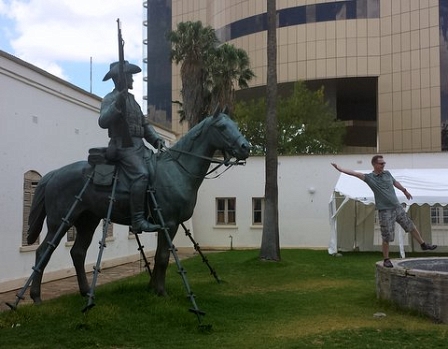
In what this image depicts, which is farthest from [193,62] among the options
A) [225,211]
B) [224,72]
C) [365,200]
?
[365,200]

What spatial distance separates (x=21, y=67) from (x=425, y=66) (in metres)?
32.0

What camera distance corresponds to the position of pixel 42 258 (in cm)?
784

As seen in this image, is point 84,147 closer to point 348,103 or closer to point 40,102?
point 40,102

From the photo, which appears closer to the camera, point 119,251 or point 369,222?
point 119,251

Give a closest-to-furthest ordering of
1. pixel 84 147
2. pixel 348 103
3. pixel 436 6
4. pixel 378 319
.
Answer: pixel 378 319 → pixel 84 147 → pixel 436 6 → pixel 348 103

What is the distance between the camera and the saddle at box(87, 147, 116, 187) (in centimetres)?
782

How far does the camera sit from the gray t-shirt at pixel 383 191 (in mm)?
8539

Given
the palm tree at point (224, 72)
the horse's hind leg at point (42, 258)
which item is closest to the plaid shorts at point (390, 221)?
Answer: the horse's hind leg at point (42, 258)

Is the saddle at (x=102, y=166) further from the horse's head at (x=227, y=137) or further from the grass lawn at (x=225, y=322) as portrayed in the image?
the grass lawn at (x=225, y=322)

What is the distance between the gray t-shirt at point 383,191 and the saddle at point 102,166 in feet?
12.9

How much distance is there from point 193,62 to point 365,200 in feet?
47.4

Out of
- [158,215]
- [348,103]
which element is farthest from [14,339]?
[348,103]

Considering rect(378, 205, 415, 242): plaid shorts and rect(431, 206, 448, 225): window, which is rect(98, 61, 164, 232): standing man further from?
rect(431, 206, 448, 225): window

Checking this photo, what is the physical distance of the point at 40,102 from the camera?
12.5 m
